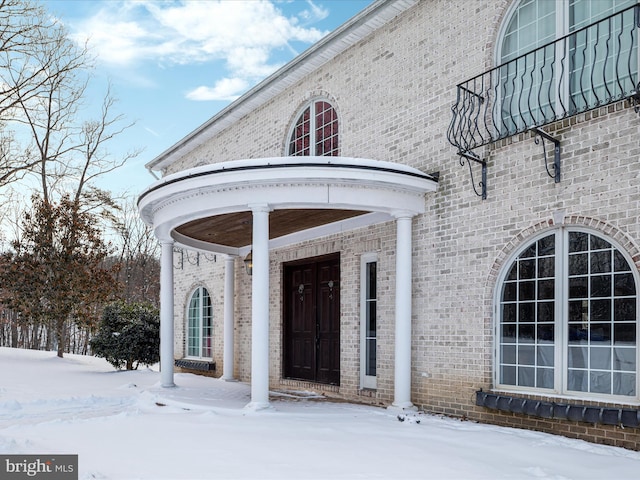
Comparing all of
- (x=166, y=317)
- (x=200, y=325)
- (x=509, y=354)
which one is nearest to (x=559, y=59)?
(x=509, y=354)

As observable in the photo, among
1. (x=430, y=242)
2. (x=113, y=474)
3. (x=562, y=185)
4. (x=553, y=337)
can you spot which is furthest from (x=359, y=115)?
(x=113, y=474)

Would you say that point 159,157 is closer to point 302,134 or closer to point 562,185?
point 302,134

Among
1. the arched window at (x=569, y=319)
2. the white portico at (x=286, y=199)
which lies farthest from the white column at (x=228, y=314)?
the arched window at (x=569, y=319)

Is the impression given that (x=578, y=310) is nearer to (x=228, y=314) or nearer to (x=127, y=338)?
(x=228, y=314)

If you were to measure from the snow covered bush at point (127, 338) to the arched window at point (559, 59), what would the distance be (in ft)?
29.7

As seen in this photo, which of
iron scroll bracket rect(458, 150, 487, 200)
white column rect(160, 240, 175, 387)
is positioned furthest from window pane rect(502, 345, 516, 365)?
white column rect(160, 240, 175, 387)

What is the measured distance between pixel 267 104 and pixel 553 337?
7597 millimetres

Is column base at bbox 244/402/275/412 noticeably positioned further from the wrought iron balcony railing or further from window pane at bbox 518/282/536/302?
the wrought iron balcony railing

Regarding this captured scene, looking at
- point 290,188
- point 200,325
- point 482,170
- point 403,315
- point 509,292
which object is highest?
point 482,170

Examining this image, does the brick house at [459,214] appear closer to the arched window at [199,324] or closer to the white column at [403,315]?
the white column at [403,315]

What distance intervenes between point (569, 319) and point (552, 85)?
2603 millimetres

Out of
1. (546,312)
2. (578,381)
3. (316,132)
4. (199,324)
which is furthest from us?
(199,324)

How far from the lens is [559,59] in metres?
6.68

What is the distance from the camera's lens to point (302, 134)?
11.0 m
